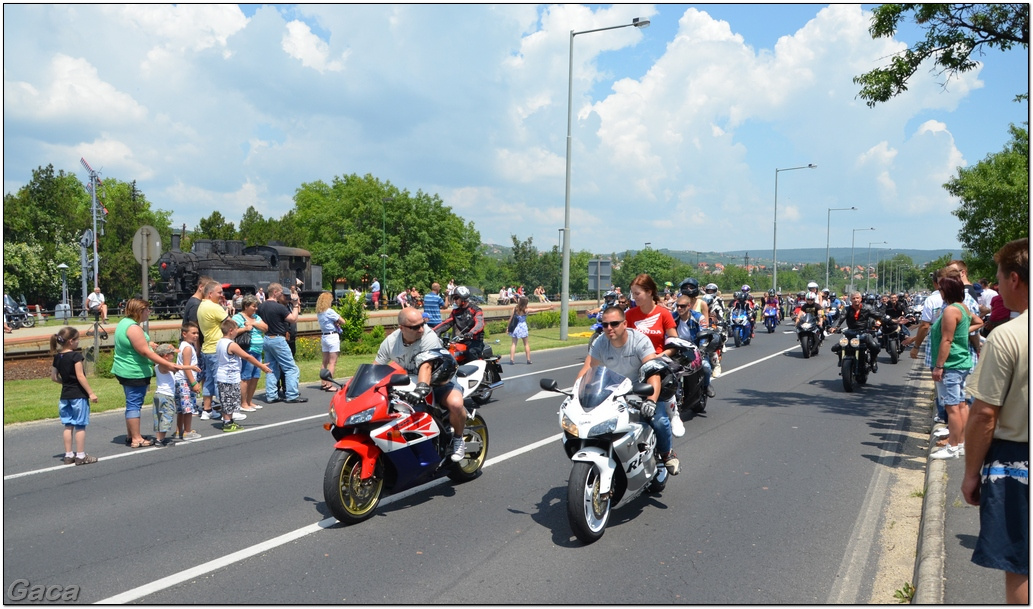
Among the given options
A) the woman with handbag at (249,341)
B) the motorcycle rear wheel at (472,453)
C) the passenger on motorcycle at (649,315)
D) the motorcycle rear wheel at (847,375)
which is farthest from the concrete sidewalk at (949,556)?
the woman with handbag at (249,341)

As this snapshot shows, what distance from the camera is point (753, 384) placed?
46.7 ft

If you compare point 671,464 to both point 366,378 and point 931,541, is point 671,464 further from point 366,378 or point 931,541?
point 366,378

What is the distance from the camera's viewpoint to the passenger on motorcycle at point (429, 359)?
657cm

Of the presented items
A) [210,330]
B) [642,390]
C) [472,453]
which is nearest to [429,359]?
[472,453]

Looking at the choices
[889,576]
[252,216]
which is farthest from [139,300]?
[252,216]

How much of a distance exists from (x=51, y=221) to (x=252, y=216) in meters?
22.0

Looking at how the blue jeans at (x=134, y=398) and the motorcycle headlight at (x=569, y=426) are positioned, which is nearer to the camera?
the motorcycle headlight at (x=569, y=426)

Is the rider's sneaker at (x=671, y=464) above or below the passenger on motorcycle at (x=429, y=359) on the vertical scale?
below

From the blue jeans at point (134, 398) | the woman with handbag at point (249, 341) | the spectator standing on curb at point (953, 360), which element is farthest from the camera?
the woman with handbag at point (249, 341)

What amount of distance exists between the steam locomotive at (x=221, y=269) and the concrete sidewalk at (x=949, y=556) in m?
31.1

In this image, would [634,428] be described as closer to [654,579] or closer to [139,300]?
[654,579]

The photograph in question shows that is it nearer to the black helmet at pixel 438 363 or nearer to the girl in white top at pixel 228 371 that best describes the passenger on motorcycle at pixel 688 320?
the black helmet at pixel 438 363

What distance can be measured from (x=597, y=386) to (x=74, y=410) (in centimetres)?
555

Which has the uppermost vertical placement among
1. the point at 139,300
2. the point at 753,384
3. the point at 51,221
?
the point at 51,221
